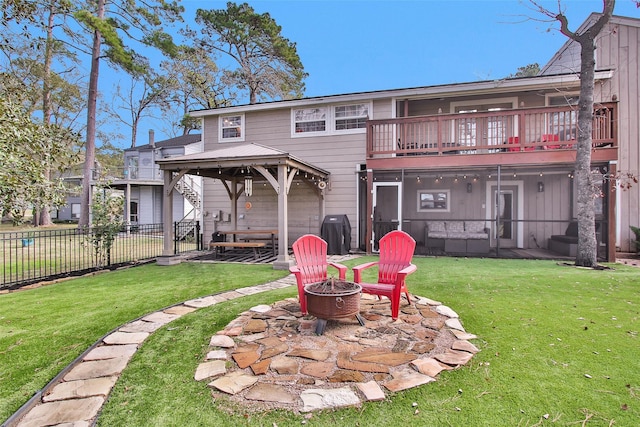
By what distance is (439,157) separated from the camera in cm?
866

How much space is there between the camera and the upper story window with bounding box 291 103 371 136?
10292mm

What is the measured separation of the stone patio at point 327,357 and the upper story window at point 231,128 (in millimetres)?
8855

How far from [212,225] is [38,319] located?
25.5 ft

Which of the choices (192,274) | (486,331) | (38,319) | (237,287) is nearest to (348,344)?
(486,331)

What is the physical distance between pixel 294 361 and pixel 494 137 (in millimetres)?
8435

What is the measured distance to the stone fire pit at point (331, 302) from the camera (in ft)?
10.7

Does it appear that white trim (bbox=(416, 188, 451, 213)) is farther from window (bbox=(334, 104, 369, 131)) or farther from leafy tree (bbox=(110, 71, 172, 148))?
leafy tree (bbox=(110, 71, 172, 148))

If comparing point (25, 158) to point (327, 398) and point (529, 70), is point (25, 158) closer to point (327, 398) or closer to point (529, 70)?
point (327, 398)

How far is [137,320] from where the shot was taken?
3.86 m

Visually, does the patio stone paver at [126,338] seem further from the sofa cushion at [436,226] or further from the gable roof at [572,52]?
the gable roof at [572,52]

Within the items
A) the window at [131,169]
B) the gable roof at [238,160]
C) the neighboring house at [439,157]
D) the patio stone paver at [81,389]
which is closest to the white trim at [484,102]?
the neighboring house at [439,157]

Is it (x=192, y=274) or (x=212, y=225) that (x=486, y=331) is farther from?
(x=212, y=225)

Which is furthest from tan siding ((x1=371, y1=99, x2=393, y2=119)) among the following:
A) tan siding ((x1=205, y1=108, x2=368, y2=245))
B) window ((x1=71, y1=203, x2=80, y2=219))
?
window ((x1=71, y1=203, x2=80, y2=219))

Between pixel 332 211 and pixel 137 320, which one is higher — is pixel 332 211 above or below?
above
